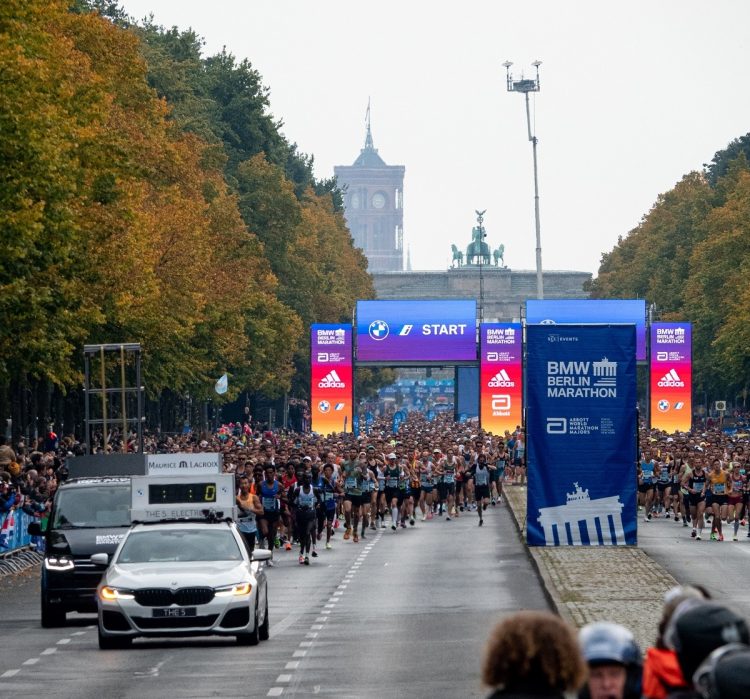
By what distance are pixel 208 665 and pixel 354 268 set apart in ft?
383

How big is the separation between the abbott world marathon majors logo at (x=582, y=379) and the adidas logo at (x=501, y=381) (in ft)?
150

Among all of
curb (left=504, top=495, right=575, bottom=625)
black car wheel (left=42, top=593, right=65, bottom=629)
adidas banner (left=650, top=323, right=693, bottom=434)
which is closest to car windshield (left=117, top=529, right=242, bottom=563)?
black car wheel (left=42, top=593, right=65, bottom=629)

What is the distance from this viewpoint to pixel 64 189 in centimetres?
3791

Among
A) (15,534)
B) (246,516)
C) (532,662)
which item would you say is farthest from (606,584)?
(532,662)

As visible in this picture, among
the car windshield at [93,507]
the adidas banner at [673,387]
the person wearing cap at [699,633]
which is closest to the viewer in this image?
the person wearing cap at [699,633]

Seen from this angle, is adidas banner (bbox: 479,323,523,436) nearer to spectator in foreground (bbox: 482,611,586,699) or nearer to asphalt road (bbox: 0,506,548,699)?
asphalt road (bbox: 0,506,548,699)

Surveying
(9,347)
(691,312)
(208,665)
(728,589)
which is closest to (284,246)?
(691,312)

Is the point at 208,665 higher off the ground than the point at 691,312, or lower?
lower

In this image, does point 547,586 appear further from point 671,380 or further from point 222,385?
point 671,380

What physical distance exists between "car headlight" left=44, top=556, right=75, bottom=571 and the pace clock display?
2022mm

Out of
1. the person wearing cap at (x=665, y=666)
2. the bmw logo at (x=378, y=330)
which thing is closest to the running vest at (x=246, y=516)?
the person wearing cap at (x=665, y=666)

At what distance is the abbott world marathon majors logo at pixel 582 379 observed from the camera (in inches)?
1287

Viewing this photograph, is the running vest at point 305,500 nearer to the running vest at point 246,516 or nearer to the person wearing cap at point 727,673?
the running vest at point 246,516

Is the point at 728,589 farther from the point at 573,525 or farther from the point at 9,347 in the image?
the point at 9,347
